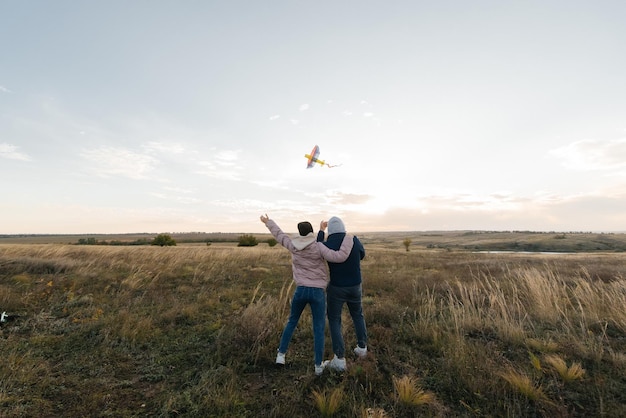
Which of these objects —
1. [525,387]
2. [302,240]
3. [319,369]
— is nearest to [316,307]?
[319,369]

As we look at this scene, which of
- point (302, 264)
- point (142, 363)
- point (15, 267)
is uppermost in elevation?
point (302, 264)

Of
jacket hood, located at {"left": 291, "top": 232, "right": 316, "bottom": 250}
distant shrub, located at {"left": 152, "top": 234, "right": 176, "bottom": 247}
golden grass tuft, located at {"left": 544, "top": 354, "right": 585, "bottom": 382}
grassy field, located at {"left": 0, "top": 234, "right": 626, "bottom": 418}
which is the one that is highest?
jacket hood, located at {"left": 291, "top": 232, "right": 316, "bottom": 250}

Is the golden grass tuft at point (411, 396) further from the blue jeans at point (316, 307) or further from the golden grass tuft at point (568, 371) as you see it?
the golden grass tuft at point (568, 371)

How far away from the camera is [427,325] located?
20.9 feet

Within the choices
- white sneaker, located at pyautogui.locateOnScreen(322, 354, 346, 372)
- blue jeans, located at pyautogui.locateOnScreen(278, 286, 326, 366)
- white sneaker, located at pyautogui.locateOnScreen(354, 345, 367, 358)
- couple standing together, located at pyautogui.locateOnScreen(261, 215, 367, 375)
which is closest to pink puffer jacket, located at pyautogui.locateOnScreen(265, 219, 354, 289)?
couple standing together, located at pyautogui.locateOnScreen(261, 215, 367, 375)

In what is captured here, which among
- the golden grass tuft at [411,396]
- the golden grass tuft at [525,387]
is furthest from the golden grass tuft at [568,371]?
the golden grass tuft at [411,396]

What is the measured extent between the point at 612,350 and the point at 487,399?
3295mm

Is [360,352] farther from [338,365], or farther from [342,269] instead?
[342,269]

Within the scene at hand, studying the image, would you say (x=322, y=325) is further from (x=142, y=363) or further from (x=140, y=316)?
(x=140, y=316)

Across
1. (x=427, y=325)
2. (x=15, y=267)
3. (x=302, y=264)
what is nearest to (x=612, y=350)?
(x=427, y=325)

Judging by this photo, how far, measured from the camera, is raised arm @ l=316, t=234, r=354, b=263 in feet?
15.6

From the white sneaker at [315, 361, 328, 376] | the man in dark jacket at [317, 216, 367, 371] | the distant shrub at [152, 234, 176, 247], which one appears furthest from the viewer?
the distant shrub at [152, 234, 176, 247]

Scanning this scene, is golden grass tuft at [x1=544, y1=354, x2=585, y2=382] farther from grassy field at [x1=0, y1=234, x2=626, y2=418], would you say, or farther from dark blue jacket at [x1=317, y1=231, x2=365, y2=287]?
dark blue jacket at [x1=317, y1=231, x2=365, y2=287]

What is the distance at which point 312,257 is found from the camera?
16.1 feet
